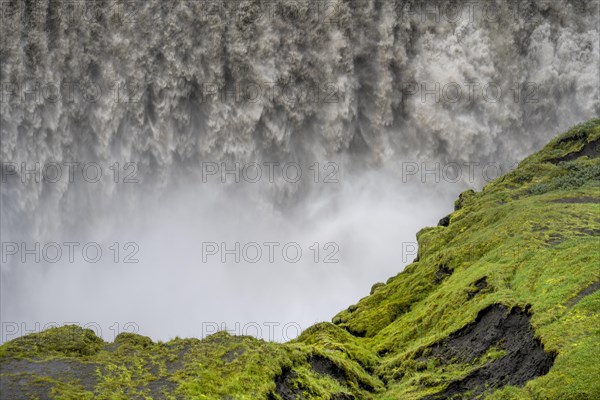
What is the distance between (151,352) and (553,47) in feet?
266

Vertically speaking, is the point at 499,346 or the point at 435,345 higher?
the point at 435,345

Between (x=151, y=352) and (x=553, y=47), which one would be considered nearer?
(x=151, y=352)

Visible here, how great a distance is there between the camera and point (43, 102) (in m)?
77.0

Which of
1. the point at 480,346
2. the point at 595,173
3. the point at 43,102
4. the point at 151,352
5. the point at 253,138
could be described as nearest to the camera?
the point at 151,352

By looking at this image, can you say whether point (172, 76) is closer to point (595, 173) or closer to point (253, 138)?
point (253, 138)

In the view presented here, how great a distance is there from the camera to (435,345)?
28.0 m

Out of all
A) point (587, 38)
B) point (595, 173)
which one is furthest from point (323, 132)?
point (595, 173)

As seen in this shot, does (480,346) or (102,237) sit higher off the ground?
(102,237)

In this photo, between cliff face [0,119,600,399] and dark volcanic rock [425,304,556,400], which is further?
dark volcanic rock [425,304,556,400]

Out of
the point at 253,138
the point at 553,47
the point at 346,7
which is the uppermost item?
the point at 346,7

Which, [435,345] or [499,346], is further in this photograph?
[435,345]

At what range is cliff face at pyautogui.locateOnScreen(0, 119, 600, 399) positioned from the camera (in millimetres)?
17766

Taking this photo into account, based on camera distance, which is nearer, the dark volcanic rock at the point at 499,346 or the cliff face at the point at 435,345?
the cliff face at the point at 435,345

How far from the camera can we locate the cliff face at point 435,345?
17766 millimetres
